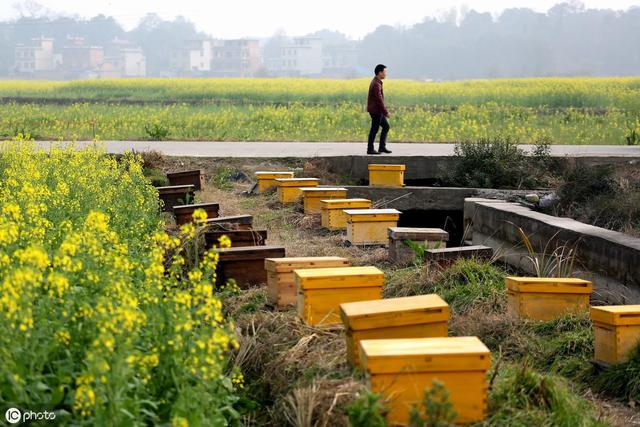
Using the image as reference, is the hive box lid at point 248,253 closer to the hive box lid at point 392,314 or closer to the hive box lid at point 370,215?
the hive box lid at point 370,215

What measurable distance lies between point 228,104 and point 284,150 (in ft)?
70.0

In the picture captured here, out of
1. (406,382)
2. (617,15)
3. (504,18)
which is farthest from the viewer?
(504,18)

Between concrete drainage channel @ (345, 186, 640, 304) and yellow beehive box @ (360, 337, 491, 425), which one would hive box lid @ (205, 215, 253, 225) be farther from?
yellow beehive box @ (360, 337, 491, 425)

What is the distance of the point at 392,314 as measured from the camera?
6.19 m

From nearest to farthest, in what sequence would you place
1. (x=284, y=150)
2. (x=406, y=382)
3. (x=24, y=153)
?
(x=406, y=382) < (x=24, y=153) < (x=284, y=150)

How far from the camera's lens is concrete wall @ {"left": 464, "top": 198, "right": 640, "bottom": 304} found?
9125 mm

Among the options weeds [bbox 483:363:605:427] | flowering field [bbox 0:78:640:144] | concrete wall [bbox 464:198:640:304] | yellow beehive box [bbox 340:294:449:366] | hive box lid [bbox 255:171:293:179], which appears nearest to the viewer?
weeds [bbox 483:363:605:427]

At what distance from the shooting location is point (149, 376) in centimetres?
523

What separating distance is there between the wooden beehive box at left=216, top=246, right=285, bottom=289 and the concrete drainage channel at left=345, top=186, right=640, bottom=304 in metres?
2.88

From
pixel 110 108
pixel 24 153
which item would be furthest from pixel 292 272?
pixel 110 108

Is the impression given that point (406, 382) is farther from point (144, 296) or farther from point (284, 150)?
Answer: point (284, 150)

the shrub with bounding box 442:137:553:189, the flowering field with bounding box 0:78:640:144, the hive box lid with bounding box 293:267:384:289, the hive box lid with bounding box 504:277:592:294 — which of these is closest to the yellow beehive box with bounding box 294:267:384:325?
the hive box lid with bounding box 293:267:384:289

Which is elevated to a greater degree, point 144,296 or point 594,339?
point 144,296

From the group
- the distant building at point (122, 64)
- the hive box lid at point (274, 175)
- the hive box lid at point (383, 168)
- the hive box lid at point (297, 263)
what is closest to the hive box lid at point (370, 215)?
the hive box lid at point (297, 263)
